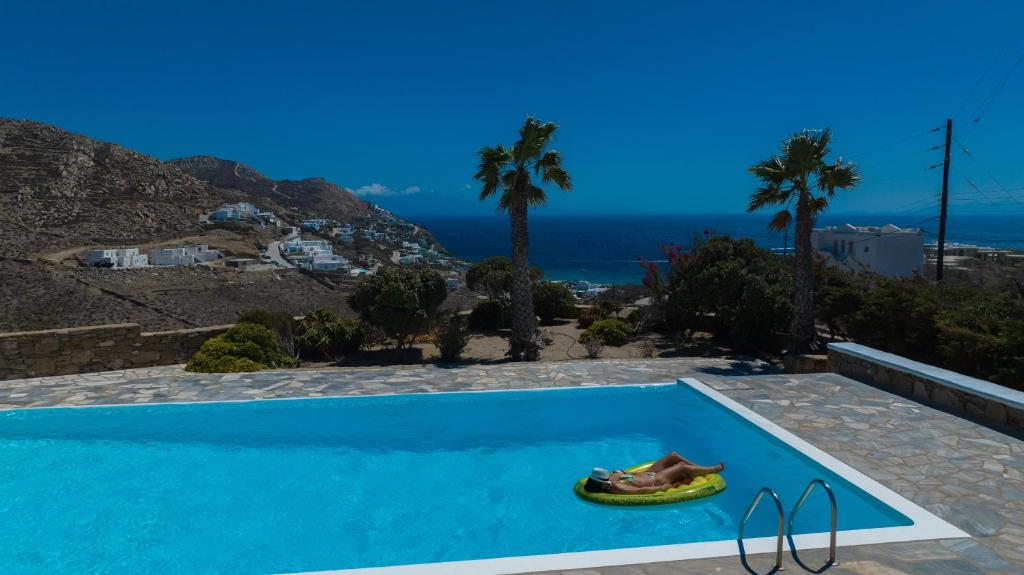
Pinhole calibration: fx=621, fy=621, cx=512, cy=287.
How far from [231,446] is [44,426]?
113 inches

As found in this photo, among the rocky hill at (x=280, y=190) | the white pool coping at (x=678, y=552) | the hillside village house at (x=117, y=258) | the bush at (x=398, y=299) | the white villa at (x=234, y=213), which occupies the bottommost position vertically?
the white pool coping at (x=678, y=552)

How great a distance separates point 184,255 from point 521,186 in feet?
135

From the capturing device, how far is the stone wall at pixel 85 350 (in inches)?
441

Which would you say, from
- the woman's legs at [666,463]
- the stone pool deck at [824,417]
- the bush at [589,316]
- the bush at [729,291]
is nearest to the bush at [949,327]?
the bush at [729,291]

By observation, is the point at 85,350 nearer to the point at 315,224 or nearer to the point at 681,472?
the point at 681,472

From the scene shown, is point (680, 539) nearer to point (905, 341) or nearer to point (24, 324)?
point (905, 341)

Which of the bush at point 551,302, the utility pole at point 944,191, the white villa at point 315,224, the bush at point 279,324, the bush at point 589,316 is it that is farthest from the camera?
the white villa at point 315,224

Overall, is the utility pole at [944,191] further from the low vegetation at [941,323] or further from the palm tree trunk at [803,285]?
the palm tree trunk at [803,285]

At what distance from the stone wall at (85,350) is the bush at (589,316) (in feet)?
38.1

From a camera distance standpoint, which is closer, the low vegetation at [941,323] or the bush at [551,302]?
the low vegetation at [941,323]

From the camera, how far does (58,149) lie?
51688 millimetres

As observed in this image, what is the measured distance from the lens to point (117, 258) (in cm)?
4184

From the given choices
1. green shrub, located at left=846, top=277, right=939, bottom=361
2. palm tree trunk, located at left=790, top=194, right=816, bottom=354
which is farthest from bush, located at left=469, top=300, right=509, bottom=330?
green shrub, located at left=846, top=277, right=939, bottom=361

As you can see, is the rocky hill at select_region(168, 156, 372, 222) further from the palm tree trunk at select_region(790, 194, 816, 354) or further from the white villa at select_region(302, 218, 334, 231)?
the palm tree trunk at select_region(790, 194, 816, 354)
